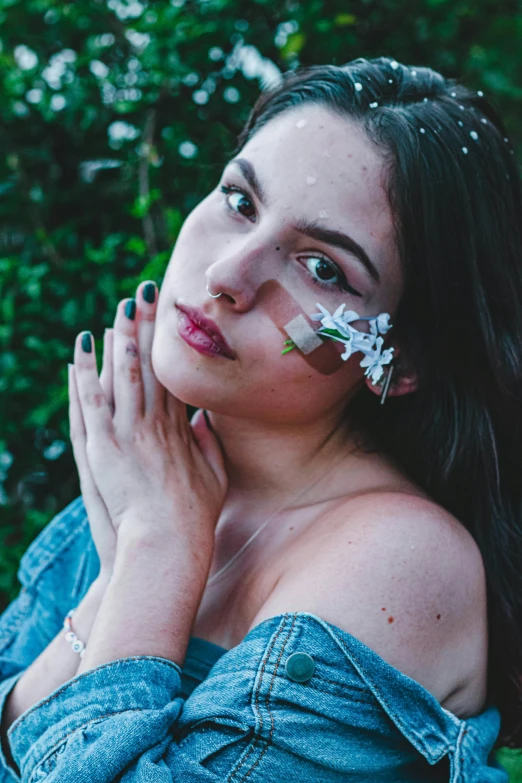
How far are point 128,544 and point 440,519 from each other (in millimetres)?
733

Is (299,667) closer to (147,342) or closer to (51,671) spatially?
(51,671)

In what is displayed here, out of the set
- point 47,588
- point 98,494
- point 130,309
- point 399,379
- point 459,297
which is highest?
point 459,297

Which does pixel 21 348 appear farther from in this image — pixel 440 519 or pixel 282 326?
pixel 440 519

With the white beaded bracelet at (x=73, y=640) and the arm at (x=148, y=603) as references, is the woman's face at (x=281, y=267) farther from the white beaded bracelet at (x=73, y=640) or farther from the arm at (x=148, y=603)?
the white beaded bracelet at (x=73, y=640)

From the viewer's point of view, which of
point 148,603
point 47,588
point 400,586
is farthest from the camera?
point 47,588

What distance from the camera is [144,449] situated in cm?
210

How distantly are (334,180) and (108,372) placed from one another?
0.87 m

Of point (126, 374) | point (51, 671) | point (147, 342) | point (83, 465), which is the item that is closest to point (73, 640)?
point (51, 671)

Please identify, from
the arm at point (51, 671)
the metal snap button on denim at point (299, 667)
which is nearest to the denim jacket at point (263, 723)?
the metal snap button on denim at point (299, 667)

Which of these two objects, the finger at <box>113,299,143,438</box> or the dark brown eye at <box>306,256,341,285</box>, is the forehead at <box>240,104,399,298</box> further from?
the finger at <box>113,299,143,438</box>

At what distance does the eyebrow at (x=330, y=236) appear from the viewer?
70.8 inches

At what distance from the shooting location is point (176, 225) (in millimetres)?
2615

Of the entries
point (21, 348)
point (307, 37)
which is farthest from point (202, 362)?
point (307, 37)

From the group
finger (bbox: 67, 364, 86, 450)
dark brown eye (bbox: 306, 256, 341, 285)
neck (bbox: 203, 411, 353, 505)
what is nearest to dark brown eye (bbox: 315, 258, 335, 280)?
dark brown eye (bbox: 306, 256, 341, 285)
